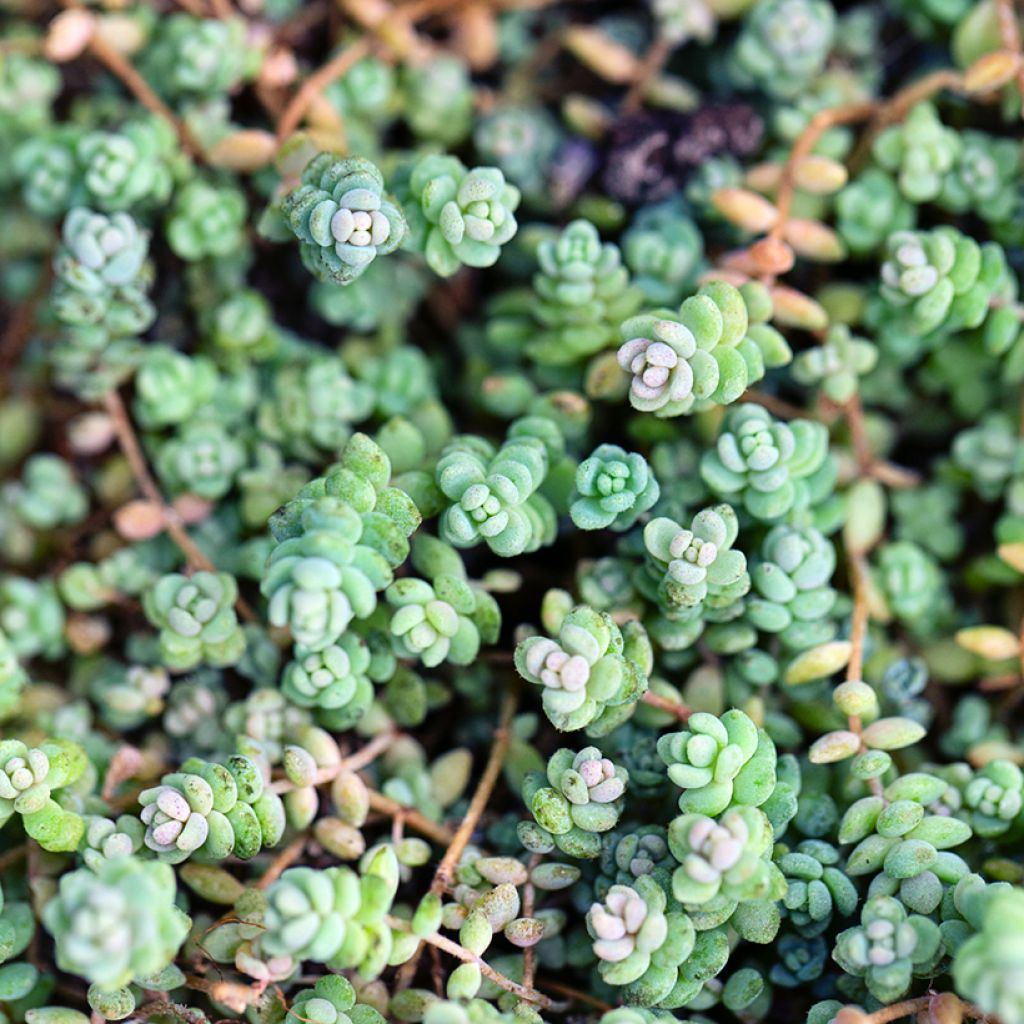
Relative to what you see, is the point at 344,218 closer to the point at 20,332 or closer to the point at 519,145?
the point at 519,145

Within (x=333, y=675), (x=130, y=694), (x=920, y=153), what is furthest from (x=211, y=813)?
(x=920, y=153)

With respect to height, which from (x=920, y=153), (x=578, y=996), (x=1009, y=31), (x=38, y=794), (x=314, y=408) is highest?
(x=1009, y=31)

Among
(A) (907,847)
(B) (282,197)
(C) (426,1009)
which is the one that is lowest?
(C) (426,1009)

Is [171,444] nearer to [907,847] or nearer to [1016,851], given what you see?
[907,847]

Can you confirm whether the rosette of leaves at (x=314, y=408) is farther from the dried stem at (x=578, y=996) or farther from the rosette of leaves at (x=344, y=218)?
the dried stem at (x=578, y=996)

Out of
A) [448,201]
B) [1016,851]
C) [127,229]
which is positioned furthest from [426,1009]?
[127,229]

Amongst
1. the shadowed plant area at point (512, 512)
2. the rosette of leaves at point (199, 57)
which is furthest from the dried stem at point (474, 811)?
the rosette of leaves at point (199, 57)
